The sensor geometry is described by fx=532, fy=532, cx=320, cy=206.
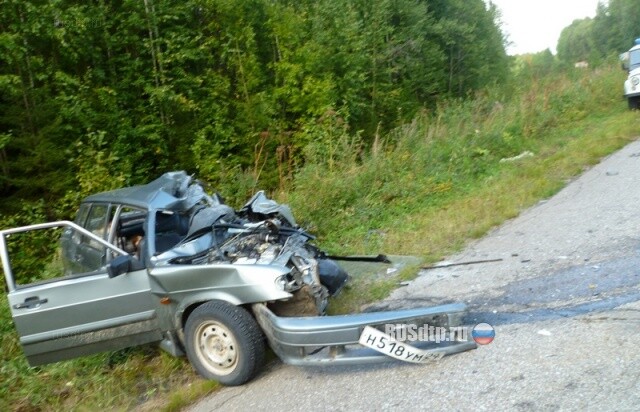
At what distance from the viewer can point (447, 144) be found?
11688mm

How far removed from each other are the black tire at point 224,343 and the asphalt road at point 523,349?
6.3 inches

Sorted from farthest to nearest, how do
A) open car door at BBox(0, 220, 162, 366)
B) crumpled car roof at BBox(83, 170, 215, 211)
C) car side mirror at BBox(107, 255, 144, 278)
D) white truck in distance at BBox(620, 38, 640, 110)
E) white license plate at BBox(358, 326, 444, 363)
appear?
white truck in distance at BBox(620, 38, 640, 110) → crumpled car roof at BBox(83, 170, 215, 211) → open car door at BBox(0, 220, 162, 366) → car side mirror at BBox(107, 255, 144, 278) → white license plate at BBox(358, 326, 444, 363)

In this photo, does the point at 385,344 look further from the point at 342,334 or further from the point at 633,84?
the point at 633,84

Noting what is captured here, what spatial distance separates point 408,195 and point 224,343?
19.9 feet

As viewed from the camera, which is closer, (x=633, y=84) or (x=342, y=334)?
(x=342, y=334)

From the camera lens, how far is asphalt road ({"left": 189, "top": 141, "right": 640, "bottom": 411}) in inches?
136

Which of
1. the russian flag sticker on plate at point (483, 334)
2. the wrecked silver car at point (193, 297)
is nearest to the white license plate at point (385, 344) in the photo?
the wrecked silver car at point (193, 297)

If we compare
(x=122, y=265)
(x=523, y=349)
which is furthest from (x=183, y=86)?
(x=523, y=349)

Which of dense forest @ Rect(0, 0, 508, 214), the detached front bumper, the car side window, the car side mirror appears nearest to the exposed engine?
the car side mirror

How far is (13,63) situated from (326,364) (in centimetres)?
1071

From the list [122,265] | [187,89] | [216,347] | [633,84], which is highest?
[187,89]

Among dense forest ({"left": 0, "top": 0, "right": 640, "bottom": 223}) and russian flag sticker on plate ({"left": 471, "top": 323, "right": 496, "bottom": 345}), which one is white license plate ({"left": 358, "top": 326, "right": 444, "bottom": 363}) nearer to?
russian flag sticker on plate ({"left": 471, "top": 323, "right": 496, "bottom": 345})

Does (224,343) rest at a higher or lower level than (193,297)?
lower

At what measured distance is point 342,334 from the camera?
388cm
